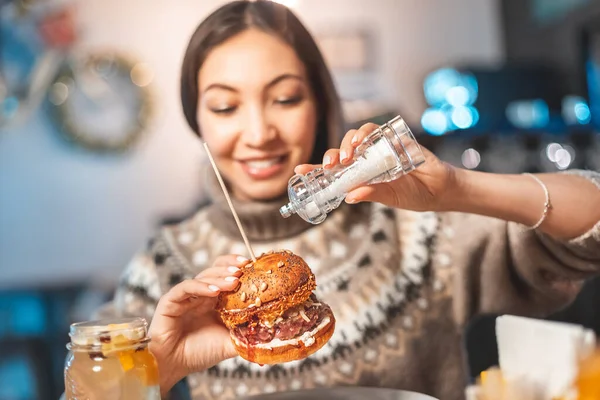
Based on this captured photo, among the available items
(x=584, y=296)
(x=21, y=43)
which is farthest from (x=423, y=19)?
(x=21, y=43)

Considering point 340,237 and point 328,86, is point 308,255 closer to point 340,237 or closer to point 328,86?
point 340,237

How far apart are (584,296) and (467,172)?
2.21 meters

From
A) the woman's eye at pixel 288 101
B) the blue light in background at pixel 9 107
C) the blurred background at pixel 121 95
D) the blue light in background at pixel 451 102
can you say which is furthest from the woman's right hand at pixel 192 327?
the blue light in background at pixel 9 107

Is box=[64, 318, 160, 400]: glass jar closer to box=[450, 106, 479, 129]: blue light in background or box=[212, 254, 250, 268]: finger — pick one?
box=[212, 254, 250, 268]: finger

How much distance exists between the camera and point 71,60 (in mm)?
4188

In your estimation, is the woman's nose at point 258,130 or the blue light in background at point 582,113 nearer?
the woman's nose at point 258,130

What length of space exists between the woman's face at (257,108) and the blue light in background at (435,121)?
2.60 m

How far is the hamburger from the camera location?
0.92 meters

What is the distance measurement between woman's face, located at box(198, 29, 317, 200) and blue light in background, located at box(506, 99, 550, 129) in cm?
270

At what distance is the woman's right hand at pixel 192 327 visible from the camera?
942mm

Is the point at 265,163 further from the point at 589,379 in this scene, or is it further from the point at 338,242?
the point at 589,379

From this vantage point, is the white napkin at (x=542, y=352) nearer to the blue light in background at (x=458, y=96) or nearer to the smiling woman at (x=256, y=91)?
the smiling woman at (x=256, y=91)

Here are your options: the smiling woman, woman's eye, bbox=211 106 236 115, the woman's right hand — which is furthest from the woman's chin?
the woman's right hand

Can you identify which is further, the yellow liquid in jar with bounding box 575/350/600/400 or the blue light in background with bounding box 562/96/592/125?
the blue light in background with bounding box 562/96/592/125
